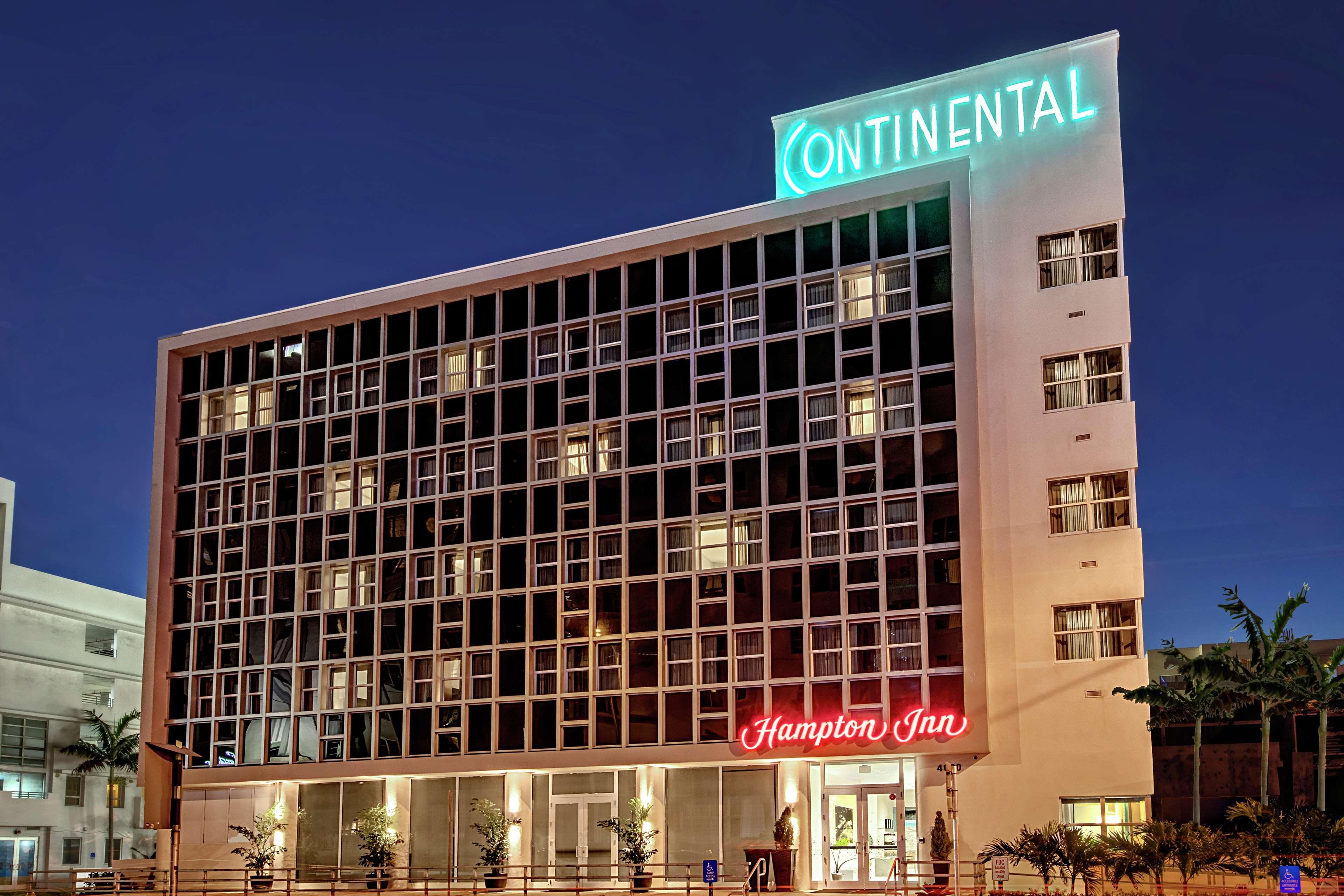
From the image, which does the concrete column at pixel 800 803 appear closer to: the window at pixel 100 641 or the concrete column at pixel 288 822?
the concrete column at pixel 288 822

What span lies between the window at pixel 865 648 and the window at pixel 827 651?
13.5 inches

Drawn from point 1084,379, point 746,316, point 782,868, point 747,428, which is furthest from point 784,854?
point 746,316

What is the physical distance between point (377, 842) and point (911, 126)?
29.7 m

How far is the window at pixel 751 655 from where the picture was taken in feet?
150

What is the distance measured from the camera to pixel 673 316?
49812mm

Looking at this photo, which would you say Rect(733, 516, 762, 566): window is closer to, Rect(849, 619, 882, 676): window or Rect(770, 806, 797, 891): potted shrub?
Rect(849, 619, 882, 676): window

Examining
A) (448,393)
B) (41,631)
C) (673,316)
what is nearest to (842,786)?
(673,316)

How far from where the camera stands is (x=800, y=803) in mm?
45125

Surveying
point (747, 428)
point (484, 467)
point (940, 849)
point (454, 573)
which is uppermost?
point (747, 428)

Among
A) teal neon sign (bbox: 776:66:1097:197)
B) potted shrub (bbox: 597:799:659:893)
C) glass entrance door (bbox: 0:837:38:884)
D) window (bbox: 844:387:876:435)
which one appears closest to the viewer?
potted shrub (bbox: 597:799:659:893)

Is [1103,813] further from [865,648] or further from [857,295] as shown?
[857,295]

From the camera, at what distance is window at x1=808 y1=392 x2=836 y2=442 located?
152ft

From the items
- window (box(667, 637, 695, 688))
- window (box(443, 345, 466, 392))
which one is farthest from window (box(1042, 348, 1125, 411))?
window (box(443, 345, 466, 392))

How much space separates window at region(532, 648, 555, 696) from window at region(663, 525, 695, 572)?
5.00 metres
